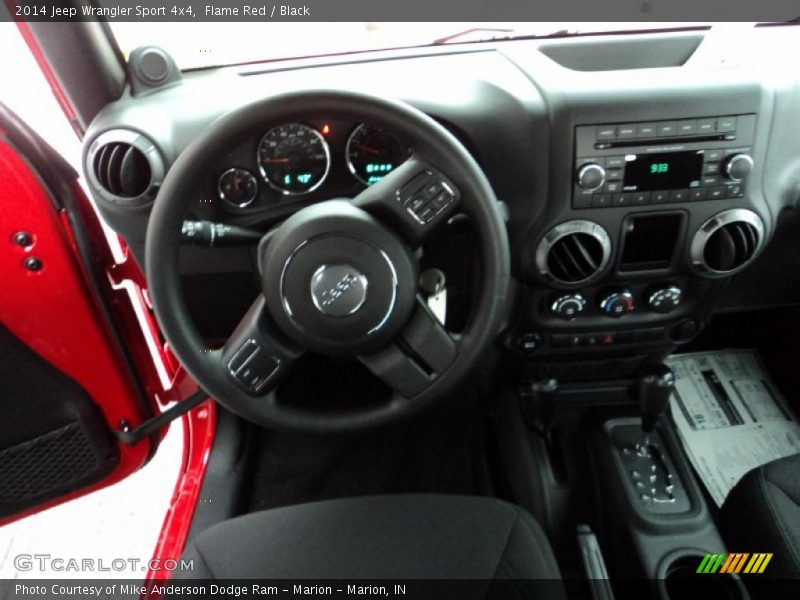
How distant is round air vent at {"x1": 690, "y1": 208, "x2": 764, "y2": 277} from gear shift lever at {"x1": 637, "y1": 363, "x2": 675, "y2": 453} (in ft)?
0.74

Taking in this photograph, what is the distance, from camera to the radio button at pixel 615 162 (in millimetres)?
1056

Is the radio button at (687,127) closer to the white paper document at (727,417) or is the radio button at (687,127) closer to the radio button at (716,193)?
the radio button at (716,193)

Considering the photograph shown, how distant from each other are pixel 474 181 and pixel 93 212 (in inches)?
30.7

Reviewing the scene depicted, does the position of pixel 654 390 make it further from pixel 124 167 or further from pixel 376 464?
pixel 124 167

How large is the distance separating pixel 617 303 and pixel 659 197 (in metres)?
0.22

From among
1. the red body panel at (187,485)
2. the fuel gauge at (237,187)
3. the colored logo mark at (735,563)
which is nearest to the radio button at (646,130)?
the fuel gauge at (237,187)

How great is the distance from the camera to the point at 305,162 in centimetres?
105

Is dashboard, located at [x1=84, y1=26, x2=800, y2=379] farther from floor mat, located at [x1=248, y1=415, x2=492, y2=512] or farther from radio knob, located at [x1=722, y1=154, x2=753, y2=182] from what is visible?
floor mat, located at [x1=248, y1=415, x2=492, y2=512]

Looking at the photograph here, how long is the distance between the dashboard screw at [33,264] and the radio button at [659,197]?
1051 millimetres

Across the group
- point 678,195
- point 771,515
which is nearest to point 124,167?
point 678,195

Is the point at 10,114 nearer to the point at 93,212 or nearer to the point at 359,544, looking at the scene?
the point at 93,212

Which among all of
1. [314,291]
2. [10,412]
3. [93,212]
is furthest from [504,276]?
[10,412]

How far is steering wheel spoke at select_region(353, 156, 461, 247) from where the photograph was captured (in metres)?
0.84

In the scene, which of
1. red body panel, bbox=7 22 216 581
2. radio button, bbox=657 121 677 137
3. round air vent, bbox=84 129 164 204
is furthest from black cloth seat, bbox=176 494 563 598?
radio button, bbox=657 121 677 137
